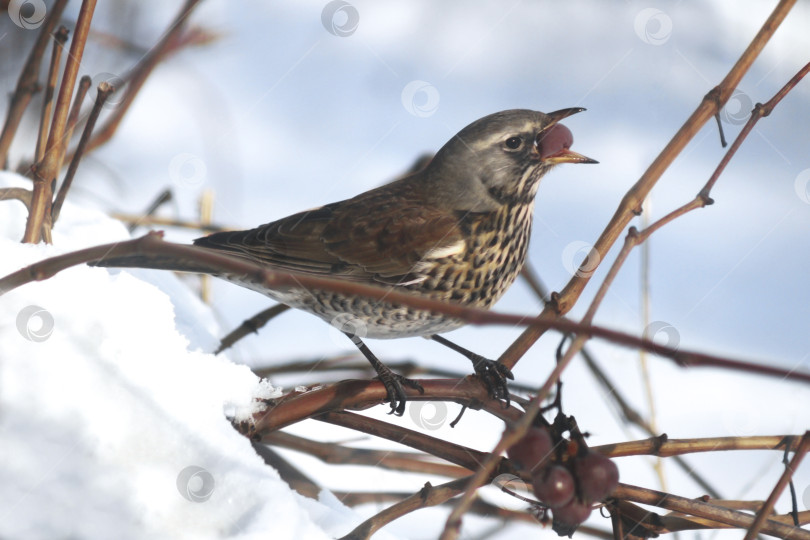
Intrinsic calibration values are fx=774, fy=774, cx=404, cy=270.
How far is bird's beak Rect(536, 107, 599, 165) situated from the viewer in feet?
6.28

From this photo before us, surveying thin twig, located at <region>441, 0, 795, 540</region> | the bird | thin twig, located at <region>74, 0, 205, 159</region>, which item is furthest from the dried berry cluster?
thin twig, located at <region>74, 0, 205, 159</region>

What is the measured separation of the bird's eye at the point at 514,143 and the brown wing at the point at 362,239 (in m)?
0.25

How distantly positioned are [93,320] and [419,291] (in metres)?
0.89

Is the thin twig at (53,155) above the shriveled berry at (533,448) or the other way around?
above

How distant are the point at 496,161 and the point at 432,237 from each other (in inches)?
11.2

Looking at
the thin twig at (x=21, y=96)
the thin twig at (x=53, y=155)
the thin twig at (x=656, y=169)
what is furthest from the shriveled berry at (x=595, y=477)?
the thin twig at (x=21, y=96)

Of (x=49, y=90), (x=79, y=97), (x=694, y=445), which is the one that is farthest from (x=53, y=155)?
(x=694, y=445)

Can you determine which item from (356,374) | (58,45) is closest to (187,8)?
(58,45)

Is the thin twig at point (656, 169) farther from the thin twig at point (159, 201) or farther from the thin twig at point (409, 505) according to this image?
the thin twig at point (159, 201)

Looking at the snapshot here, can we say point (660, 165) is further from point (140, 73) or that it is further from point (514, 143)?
point (140, 73)

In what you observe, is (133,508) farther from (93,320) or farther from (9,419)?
Result: (93,320)

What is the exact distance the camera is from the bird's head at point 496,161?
2.08 m

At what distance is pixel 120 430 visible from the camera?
1135mm

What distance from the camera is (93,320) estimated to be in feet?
4.22
